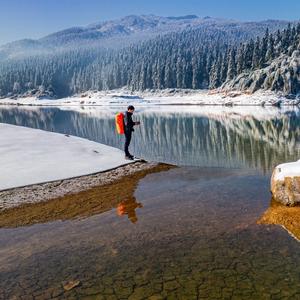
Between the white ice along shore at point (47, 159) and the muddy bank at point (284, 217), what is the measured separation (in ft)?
32.2

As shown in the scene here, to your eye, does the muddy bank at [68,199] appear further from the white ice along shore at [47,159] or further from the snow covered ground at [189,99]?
the snow covered ground at [189,99]

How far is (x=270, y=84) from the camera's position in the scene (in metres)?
124

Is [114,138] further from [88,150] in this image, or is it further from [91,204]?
[91,204]

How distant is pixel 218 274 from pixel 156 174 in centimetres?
1129

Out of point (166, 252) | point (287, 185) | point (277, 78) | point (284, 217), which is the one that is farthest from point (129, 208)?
point (277, 78)

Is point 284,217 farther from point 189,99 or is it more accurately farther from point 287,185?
point 189,99

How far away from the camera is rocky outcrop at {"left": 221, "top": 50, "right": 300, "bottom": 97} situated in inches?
4813

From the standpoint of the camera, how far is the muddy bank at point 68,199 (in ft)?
43.7

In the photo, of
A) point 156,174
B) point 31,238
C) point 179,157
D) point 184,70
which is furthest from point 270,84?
point 31,238

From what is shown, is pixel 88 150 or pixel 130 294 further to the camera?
pixel 88 150

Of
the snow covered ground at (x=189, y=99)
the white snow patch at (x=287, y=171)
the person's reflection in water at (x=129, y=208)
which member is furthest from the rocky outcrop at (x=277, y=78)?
the person's reflection in water at (x=129, y=208)

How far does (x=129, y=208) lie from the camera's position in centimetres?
1380

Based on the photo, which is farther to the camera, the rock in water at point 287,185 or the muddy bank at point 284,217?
the rock in water at point 287,185

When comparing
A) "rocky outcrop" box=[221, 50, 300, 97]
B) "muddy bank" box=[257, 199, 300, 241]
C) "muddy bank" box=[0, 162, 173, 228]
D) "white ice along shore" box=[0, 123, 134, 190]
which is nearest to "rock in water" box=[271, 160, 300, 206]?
"muddy bank" box=[257, 199, 300, 241]
